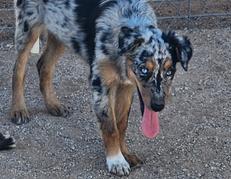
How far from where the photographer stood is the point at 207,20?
7.69m

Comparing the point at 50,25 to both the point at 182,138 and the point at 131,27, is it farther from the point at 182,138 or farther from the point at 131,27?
the point at 182,138

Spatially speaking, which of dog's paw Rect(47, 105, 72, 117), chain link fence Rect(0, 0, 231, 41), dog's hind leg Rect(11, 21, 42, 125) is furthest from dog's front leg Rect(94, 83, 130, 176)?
chain link fence Rect(0, 0, 231, 41)

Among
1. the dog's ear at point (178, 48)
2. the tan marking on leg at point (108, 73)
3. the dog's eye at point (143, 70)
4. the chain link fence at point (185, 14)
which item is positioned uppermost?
the dog's ear at point (178, 48)

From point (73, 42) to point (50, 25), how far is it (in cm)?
31

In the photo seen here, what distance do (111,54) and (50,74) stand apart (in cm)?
113

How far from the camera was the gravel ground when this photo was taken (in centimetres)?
485

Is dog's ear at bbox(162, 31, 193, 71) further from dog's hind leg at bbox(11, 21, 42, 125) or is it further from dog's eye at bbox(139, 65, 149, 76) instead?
dog's hind leg at bbox(11, 21, 42, 125)

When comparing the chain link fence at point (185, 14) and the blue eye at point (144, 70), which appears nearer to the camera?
the blue eye at point (144, 70)

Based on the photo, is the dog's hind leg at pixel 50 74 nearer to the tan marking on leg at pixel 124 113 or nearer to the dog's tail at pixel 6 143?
the dog's tail at pixel 6 143

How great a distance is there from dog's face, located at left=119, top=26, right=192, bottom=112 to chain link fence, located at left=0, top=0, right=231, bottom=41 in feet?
9.51

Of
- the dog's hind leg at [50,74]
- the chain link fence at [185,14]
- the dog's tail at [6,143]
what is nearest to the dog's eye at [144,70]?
the dog's tail at [6,143]

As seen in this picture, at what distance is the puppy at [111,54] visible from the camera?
14.4ft

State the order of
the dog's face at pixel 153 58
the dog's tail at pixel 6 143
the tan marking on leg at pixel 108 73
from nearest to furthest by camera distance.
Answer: the dog's face at pixel 153 58
the tan marking on leg at pixel 108 73
the dog's tail at pixel 6 143

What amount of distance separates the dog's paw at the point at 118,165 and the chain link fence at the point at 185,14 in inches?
113
